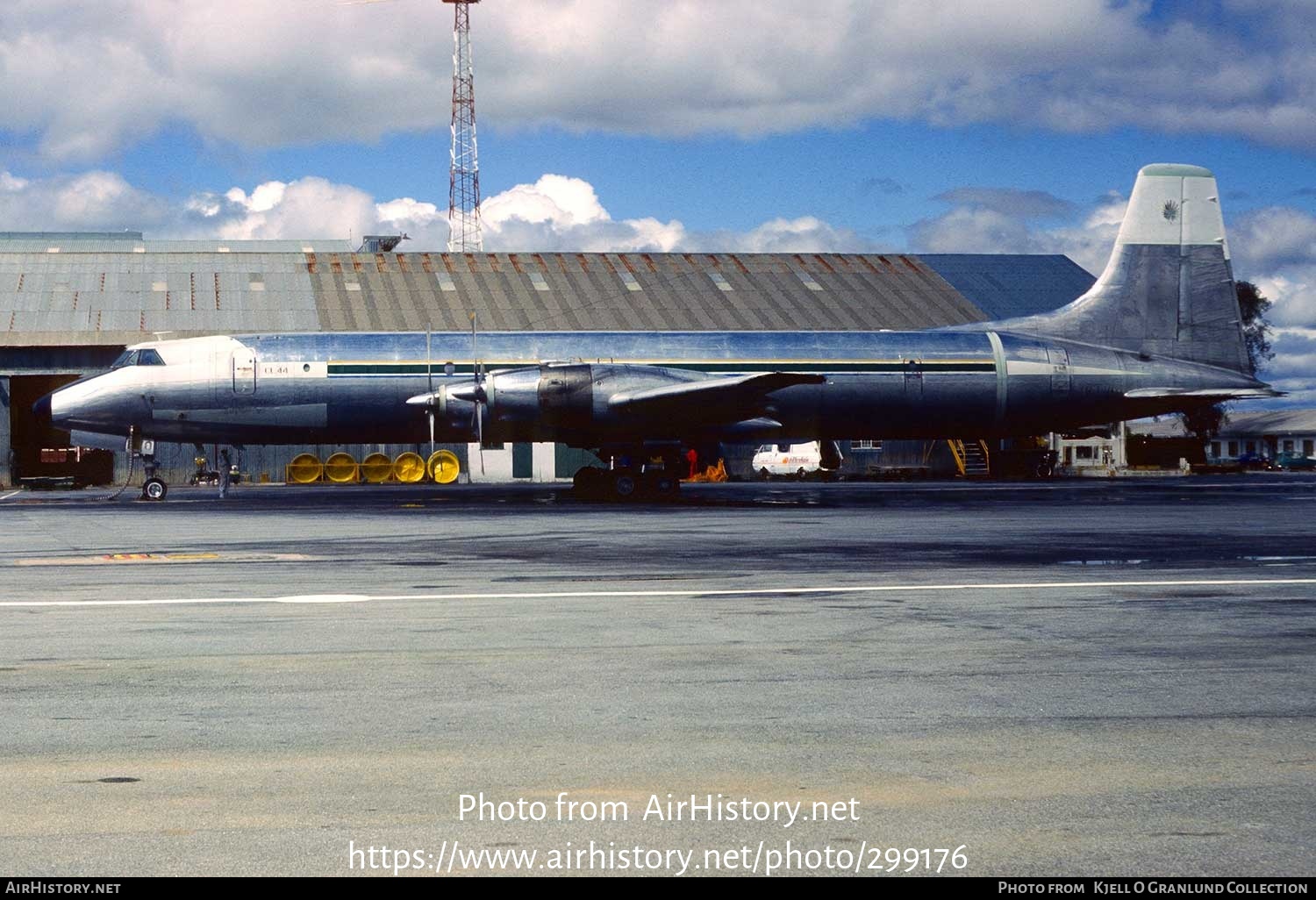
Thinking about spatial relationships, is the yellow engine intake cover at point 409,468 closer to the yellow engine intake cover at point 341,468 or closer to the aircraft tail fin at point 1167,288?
the yellow engine intake cover at point 341,468

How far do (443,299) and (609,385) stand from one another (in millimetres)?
28078

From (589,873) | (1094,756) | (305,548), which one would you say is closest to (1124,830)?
(1094,756)

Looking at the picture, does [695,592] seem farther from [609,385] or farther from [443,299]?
[443,299]

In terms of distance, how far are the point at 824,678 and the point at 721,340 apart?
104ft

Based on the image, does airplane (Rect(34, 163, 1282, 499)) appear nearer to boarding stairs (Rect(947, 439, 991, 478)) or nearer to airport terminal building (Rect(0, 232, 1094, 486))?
boarding stairs (Rect(947, 439, 991, 478))

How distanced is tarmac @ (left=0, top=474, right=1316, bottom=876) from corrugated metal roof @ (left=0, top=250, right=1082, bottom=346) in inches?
1698

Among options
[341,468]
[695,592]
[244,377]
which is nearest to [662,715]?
[695,592]

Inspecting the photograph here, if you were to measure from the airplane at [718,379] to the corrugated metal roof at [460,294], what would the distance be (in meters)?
18.6

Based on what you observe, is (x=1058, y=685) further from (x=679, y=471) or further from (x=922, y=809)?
(x=679, y=471)

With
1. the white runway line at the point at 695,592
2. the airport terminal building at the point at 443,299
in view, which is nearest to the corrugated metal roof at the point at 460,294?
the airport terminal building at the point at 443,299

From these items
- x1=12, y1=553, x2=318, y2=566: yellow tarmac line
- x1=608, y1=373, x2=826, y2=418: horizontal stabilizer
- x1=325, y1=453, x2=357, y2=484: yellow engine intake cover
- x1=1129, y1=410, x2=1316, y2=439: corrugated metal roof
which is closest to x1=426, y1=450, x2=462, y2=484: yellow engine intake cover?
x1=325, y1=453, x2=357, y2=484: yellow engine intake cover

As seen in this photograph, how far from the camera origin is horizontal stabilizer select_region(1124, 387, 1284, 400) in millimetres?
41250

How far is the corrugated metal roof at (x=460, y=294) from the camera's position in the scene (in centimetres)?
5894

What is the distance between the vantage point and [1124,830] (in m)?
5.55
